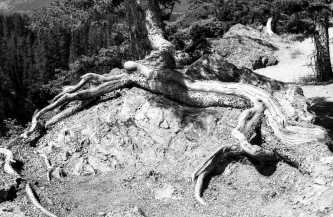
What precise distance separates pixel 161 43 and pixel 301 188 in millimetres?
5211

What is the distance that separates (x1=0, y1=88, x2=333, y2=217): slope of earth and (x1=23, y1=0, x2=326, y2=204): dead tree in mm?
236

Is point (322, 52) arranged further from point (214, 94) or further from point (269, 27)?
point (269, 27)

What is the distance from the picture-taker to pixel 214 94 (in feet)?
35.7

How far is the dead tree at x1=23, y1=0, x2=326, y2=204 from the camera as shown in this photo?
9344 mm

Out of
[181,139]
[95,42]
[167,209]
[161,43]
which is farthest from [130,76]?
[95,42]

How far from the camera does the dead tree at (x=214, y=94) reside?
934 cm

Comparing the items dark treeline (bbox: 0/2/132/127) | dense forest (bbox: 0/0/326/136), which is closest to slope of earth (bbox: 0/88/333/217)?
dense forest (bbox: 0/0/326/136)

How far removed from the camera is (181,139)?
1033 centimetres

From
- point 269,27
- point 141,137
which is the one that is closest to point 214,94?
point 141,137

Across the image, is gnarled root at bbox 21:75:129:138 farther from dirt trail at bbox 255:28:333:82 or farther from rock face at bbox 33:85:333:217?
dirt trail at bbox 255:28:333:82

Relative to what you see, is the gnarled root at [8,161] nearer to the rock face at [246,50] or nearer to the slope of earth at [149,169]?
the slope of earth at [149,169]

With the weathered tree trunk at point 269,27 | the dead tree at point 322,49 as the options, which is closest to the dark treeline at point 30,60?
the weathered tree trunk at point 269,27

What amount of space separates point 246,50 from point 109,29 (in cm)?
949

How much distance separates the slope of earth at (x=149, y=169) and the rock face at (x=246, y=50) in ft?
50.7
